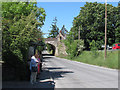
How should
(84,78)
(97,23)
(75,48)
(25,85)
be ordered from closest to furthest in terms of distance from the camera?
(25,85) < (84,78) < (75,48) < (97,23)

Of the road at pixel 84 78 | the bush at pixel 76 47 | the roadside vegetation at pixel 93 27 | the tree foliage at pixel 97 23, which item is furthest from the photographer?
the tree foliage at pixel 97 23

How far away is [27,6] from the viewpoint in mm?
16531

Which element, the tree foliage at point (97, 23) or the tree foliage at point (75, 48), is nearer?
the tree foliage at point (75, 48)

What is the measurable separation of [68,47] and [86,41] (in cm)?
527

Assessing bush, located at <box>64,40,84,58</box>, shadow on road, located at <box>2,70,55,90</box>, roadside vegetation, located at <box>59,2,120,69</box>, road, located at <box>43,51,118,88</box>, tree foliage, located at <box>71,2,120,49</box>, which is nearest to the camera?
shadow on road, located at <box>2,70,55,90</box>

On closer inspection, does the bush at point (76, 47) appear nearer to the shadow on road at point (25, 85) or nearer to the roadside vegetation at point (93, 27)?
the roadside vegetation at point (93, 27)

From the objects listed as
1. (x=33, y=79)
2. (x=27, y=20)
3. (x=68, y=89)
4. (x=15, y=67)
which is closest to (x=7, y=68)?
(x=15, y=67)

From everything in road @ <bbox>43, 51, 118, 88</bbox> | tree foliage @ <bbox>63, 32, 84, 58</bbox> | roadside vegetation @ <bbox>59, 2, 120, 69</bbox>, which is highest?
roadside vegetation @ <bbox>59, 2, 120, 69</bbox>

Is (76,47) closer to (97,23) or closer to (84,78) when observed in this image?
(97,23)

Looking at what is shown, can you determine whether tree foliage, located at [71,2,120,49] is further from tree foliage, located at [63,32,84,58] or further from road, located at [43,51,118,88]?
road, located at [43,51,118,88]

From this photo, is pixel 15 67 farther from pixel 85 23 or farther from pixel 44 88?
pixel 85 23

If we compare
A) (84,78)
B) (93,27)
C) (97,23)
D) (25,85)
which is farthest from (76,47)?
(25,85)

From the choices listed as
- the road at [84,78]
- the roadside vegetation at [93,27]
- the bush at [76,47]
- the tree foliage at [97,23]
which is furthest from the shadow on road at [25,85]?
the tree foliage at [97,23]

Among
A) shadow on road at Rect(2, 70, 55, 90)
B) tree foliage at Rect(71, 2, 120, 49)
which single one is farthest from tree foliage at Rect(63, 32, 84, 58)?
shadow on road at Rect(2, 70, 55, 90)
